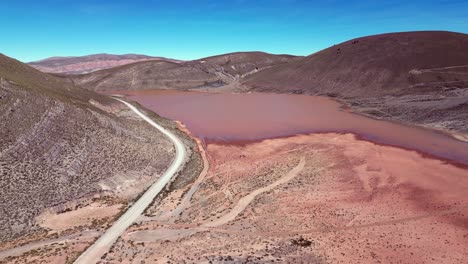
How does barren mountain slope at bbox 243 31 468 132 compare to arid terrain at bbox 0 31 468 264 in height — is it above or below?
above

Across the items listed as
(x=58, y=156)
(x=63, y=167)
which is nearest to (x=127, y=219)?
(x=63, y=167)

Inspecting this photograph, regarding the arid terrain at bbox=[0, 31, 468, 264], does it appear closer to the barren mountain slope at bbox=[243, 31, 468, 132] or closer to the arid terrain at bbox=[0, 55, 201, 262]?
the arid terrain at bbox=[0, 55, 201, 262]

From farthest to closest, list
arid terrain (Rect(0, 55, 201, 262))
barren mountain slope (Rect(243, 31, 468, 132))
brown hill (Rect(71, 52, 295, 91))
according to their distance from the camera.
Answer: brown hill (Rect(71, 52, 295, 91)) → barren mountain slope (Rect(243, 31, 468, 132)) → arid terrain (Rect(0, 55, 201, 262))

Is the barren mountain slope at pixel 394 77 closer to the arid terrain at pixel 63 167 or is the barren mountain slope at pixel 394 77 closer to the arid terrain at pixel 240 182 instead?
the arid terrain at pixel 240 182

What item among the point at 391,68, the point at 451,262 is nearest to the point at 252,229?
the point at 451,262

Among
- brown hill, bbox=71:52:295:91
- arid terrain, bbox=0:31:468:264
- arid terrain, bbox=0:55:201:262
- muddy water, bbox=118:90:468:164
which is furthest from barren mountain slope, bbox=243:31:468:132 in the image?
arid terrain, bbox=0:55:201:262

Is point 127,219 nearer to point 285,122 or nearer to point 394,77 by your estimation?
point 285,122
